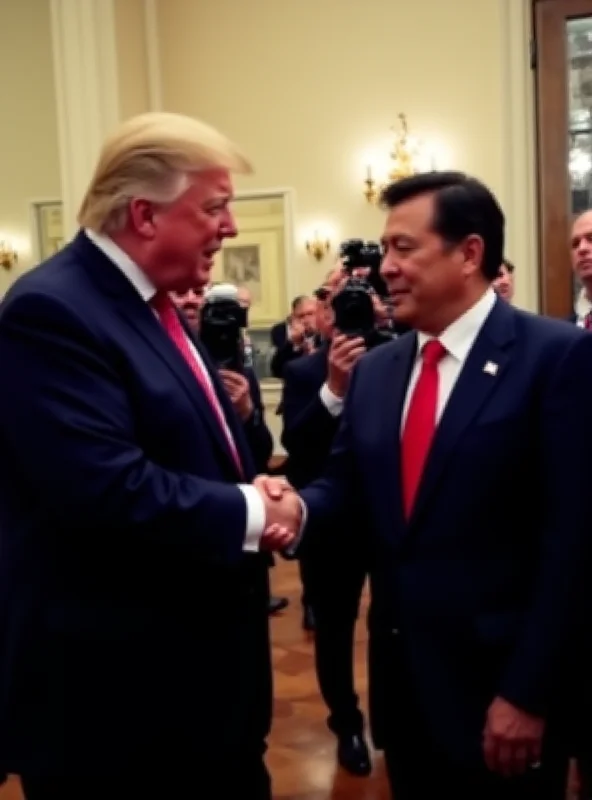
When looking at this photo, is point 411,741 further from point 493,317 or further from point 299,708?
point 299,708

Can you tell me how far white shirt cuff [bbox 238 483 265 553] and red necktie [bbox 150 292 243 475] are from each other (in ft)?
0.36

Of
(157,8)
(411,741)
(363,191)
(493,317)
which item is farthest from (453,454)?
(157,8)

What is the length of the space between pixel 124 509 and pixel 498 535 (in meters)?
0.64

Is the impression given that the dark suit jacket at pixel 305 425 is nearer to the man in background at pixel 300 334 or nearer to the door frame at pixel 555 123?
the man in background at pixel 300 334

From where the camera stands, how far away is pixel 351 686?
116 inches

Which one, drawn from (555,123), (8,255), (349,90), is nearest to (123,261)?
(555,123)

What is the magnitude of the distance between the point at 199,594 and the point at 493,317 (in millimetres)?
705

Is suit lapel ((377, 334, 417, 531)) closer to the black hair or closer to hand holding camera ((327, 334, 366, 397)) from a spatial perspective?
the black hair

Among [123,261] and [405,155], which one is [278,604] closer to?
[123,261]

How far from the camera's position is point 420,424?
172cm

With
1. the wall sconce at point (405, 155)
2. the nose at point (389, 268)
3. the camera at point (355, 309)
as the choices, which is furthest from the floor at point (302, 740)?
the wall sconce at point (405, 155)

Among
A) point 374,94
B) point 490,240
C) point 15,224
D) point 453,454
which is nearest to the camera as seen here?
point 453,454

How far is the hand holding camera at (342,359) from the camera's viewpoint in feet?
8.07

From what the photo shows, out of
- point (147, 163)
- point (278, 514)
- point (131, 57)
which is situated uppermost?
point (131, 57)
